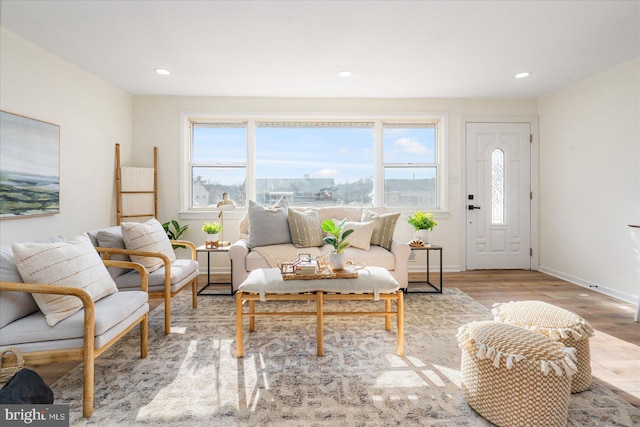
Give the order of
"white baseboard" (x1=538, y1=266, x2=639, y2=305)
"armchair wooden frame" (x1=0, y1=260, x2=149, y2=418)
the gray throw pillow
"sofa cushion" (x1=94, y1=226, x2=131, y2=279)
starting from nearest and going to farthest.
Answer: "armchair wooden frame" (x1=0, y1=260, x2=149, y2=418) → "sofa cushion" (x1=94, y1=226, x2=131, y2=279) → "white baseboard" (x1=538, y1=266, x2=639, y2=305) → the gray throw pillow

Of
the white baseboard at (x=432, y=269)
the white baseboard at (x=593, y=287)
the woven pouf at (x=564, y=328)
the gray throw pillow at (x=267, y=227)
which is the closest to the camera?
the woven pouf at (x=564, y=328)

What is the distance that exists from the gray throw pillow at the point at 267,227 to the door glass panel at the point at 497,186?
3.06 m

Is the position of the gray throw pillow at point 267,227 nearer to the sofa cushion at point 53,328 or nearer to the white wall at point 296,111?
the white wall at point 296,111

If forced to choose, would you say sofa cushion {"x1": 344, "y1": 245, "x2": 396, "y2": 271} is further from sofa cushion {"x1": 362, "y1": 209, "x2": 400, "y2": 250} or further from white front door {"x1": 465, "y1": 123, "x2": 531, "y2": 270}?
white front door {"x1": 465, "y1": 123, "x2": 531, "y2": 270}

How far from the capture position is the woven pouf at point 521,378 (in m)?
1.55

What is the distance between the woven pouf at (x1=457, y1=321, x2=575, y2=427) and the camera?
155 centimetres

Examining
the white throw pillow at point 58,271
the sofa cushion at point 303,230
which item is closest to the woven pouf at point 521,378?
the white throw pillow at point 58,271

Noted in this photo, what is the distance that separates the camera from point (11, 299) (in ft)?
5.70

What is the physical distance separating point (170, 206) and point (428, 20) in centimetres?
388

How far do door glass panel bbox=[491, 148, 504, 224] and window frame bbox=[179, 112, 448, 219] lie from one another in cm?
70

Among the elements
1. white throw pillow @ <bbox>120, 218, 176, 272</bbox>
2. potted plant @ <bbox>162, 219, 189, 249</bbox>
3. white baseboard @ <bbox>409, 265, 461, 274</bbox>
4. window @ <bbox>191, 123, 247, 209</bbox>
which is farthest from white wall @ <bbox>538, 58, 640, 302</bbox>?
potted plant @ <bbox>162, 219, 189, 249</bbox>

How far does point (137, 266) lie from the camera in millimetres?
2406

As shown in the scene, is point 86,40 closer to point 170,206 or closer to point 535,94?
point 170,206

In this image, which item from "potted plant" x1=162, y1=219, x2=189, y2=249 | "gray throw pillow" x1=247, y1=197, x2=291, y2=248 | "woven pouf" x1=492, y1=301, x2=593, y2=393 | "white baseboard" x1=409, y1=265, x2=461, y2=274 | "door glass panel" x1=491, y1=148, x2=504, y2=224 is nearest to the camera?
"woven pouf" x1=492, y1=301, x2=593, y2=393
